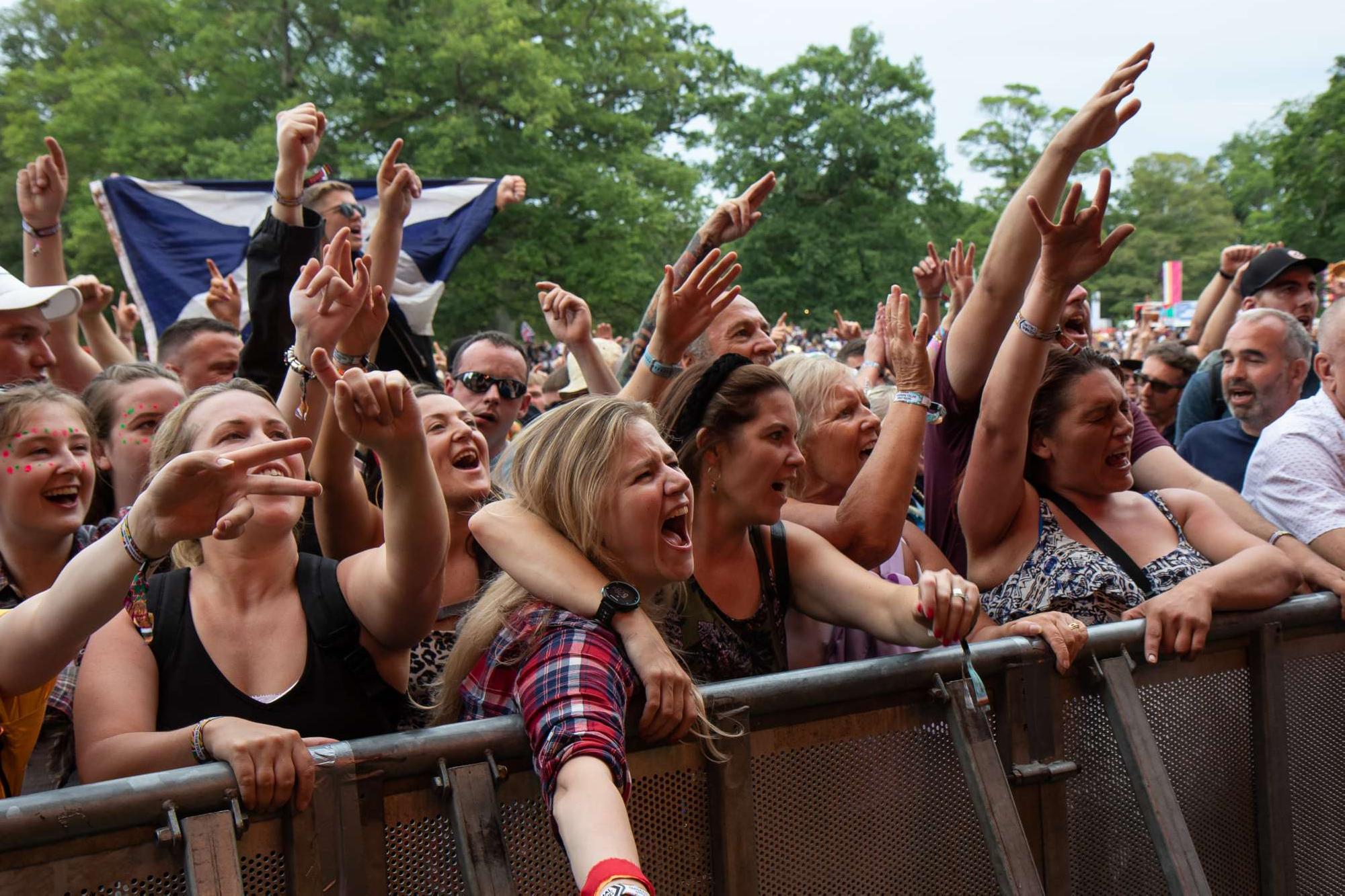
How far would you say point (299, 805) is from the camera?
199cm

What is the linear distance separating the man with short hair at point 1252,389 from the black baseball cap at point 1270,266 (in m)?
1.46

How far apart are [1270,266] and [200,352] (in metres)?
5.36

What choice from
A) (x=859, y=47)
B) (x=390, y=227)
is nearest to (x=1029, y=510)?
(x=390, y=227)

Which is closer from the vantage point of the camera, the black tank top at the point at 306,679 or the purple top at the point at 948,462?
the black tank top at the point at 306,679

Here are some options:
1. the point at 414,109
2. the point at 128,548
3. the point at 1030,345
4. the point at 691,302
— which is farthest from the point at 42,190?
the point at 414,109

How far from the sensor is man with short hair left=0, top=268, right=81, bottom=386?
3670mm

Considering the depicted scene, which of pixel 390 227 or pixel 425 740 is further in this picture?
pixel 390 227

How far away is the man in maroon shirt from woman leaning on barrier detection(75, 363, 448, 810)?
1.70 metres

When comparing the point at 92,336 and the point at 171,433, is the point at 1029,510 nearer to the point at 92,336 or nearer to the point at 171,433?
the point at 171,433

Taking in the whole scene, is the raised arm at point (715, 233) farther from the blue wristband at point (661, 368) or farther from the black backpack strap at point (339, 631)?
the black backpack strap at point (339, 631)

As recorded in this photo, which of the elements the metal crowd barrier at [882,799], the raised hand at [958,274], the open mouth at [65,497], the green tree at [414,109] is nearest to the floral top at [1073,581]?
the metal crowd barrier at [882,799]

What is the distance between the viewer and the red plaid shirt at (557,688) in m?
2.02

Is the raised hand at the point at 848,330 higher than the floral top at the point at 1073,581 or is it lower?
higher

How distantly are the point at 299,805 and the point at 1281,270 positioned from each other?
5957mm
